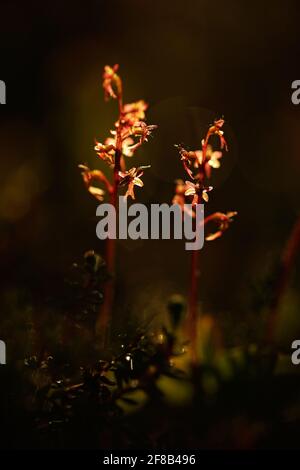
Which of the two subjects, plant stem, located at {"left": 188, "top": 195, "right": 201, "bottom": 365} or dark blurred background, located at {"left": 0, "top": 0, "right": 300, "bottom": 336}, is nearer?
plant stem, located at {"left": 188, "top": 195, "right": 201, "bottom": 365}

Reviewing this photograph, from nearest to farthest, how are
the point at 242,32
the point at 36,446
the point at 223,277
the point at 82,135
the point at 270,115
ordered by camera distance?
the point at 36,446 < the point at 223,277 < the point at 82,135 < the point at 270,115 < the point at 242,32

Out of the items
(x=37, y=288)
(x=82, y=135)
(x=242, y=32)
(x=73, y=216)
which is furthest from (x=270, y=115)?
(x=37, y=288)

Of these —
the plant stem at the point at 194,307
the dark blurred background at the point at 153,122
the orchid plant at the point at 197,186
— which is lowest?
the plant stem at the point at 194,307

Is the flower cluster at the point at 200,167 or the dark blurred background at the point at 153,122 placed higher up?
the dark blurred background at the point at 153,122

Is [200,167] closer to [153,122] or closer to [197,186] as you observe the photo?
[197,186]

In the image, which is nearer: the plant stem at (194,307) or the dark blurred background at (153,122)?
the plant stem at (194,307)

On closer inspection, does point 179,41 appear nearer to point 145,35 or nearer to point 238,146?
point 145,35

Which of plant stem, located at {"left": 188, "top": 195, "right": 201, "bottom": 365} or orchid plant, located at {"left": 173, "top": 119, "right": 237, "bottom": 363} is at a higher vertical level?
orchid plant, located at {"left": 173, "top": 119, "right": 237, "bottom": 363}

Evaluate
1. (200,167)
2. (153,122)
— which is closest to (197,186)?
(200,167)
